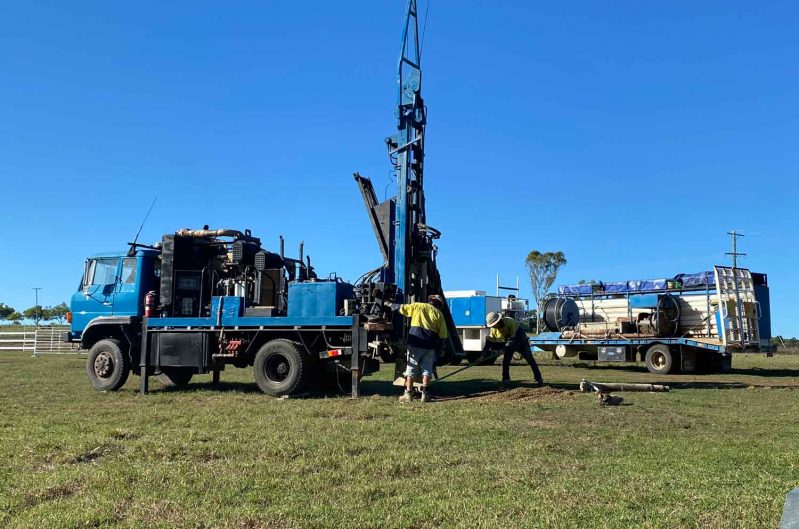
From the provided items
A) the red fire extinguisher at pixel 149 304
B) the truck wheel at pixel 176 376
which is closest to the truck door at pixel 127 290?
the red fire extinguisher at pixel 149 304

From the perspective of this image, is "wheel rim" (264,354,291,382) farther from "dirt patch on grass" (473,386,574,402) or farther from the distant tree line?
the distant tree line

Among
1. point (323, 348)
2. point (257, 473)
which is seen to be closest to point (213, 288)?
point (323, 348)

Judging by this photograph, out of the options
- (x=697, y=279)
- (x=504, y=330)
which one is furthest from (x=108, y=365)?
(x=697, y=279)

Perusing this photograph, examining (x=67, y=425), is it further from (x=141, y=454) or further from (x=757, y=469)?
(x=757, y=469)

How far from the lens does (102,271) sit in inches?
561

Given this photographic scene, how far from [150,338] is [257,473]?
8736 millimetres

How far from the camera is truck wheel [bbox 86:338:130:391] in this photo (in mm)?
13375

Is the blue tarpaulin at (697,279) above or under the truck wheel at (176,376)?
above

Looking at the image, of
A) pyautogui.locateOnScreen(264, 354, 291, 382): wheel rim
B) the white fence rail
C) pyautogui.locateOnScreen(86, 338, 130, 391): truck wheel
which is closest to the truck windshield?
pyautogui.locateOnScreen(86, 338, 130, 391): truck wheel

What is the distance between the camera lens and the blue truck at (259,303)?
12.2m

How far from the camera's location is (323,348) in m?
12.5

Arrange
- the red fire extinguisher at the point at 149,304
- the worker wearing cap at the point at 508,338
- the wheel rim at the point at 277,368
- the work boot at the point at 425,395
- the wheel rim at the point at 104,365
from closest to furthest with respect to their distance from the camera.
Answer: the work boot at the point at 425,395 → the wheel rim at the point at 277,368 → the red fire extinguisher at the point at 149,304 → the wheel rim at the point at 104,365 → the worker wearing cap at the point at 508,338

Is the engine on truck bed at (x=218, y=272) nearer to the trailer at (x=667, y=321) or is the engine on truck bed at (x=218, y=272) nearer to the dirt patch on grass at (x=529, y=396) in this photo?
the dirt patch on grass at (x=529, y=396)

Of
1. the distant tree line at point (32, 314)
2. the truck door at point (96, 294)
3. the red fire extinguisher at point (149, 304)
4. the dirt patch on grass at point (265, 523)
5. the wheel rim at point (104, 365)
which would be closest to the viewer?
the dirt patch on grass at point (265, 523)
